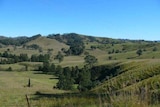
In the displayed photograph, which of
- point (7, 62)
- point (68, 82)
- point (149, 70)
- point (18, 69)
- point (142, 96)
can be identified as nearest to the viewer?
point (142, 96)

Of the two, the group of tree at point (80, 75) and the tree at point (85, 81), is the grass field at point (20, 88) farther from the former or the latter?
the tree at point (85, 81)

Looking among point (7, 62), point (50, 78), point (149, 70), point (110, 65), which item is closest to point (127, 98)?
point (149, 70)

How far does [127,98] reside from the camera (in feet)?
Answer: 30.7

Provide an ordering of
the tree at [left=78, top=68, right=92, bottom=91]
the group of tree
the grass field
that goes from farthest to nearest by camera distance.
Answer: the group of tree, the tree at [left=78, top=68, right=92, bottom=91], the grass field

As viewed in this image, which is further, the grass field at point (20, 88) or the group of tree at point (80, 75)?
the group of tree at point (80, 75)

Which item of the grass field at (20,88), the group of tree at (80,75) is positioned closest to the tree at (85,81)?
the group of tree at (80,75)

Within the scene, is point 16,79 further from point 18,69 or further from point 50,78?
point 18,69

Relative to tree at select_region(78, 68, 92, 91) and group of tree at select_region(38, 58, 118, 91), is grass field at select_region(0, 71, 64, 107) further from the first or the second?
tree at select_region(78, 68, 92, 91)

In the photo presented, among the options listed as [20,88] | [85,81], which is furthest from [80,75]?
[20,88]

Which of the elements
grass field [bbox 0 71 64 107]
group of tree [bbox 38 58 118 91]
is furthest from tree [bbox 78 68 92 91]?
grass field [bbox 0 71 64 107]

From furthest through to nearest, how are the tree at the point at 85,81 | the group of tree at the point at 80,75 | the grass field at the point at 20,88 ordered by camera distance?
the group of tree at the point at 80,75 → the tree at the point at 85,81 → the grass field at the point at 20,88

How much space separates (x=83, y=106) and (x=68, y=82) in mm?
102116

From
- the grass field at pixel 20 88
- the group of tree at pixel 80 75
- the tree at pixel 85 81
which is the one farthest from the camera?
the group of tree at pixel 80 75

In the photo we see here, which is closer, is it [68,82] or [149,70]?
[149,70]
